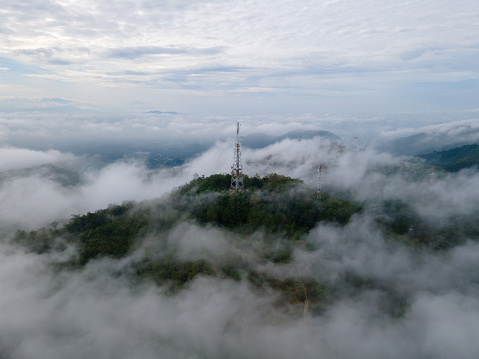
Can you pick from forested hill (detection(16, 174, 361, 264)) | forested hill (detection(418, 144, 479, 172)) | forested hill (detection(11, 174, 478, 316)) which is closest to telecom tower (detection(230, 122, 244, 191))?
forested hill (detection(11, 174, 478, 316))

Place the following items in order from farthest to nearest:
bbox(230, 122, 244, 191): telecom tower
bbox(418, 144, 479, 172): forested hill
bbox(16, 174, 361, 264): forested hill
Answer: bbox(418, 144, 479, 172): forested hill < bbox(230, 122, 244, 191): telecom tower < bbox(16, 174, 361, 264): forested hill

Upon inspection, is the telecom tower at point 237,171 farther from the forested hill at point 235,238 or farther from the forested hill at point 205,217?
the forested hill at point 205,217

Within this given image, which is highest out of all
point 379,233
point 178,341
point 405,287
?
point 379,233

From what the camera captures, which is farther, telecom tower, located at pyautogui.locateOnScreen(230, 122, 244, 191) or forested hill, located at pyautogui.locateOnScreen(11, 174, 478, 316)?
telecom tower, located at pyautogui.locateOnScreen(230, 122, 244, 191)

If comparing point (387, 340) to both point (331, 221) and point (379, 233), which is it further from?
point (331, 221)

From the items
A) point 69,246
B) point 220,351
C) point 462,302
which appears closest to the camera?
point 220,351

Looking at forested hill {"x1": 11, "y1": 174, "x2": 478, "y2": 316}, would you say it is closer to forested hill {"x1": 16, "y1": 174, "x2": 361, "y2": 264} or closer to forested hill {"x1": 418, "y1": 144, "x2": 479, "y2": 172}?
forested hill {"x1": 16, "y1": 174, "x2": 361, "y2": 264}

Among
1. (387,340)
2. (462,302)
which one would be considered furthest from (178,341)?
(462,302)

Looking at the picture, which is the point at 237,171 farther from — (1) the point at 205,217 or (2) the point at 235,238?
(2) the point at 235,238

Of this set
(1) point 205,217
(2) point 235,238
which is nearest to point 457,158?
(1) point 205,217
